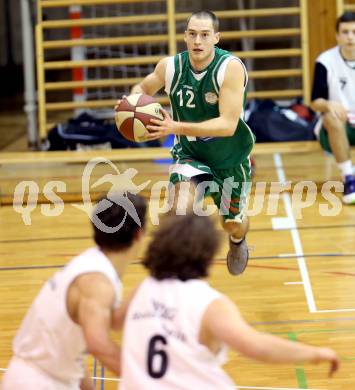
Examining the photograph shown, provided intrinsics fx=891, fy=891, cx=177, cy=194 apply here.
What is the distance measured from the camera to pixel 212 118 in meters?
5.32

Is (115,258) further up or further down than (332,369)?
further up

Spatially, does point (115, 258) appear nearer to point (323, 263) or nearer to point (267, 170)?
point (323, 263)

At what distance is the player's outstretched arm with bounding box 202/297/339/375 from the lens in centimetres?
251

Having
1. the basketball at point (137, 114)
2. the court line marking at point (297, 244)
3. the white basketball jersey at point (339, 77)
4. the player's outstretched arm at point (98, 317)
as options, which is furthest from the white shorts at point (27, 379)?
the white basketball jersey at point (339, 77)

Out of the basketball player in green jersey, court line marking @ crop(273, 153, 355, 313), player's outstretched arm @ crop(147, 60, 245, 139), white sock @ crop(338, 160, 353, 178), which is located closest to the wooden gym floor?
court line marking @ crop(273, 153, 355, 313)

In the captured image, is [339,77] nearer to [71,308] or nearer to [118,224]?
[118,224]

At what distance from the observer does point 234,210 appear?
18.2 feet

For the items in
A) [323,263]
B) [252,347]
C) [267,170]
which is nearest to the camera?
[252,347]

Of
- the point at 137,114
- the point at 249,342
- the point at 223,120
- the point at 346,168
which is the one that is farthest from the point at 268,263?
the point at 249,342

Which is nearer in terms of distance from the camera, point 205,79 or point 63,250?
point 205,79

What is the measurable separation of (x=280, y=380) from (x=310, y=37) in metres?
7.18

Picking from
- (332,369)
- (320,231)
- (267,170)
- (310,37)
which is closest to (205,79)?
(320,231)

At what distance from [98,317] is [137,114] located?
2.31m

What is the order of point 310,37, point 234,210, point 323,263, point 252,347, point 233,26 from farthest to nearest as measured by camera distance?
point 233,26
point 310,37
point 323,263
point 234,210
point 252,347
